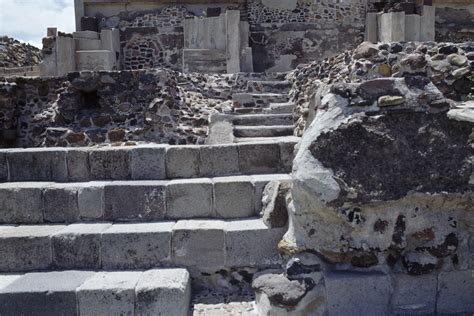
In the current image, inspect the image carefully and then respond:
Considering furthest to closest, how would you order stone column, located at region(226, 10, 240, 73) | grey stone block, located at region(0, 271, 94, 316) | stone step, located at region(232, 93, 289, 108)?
stone column, located at region(226, 10, 240, 73)
stone step, located at region(232, 93, 289, 108)
grey stone block, located at region(0, 271, 94, 316)

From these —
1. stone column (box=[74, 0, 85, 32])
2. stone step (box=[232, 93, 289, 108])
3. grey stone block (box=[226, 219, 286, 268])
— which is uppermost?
stone column (box=[74, 0, 85, 32])

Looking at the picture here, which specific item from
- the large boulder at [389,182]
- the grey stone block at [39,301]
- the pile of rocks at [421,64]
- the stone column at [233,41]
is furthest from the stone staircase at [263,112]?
the stone column at [233,41]

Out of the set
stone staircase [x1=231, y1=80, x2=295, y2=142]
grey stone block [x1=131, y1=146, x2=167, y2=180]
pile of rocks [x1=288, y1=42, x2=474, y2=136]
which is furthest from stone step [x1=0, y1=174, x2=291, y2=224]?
stone staircase [x1=231, y1=80, x2=295, y2=142]

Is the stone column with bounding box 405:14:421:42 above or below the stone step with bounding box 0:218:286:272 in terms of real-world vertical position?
above

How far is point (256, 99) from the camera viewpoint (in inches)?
291

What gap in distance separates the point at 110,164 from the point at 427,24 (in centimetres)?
1276

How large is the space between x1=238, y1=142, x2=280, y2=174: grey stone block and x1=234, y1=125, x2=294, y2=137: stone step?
6.18ft

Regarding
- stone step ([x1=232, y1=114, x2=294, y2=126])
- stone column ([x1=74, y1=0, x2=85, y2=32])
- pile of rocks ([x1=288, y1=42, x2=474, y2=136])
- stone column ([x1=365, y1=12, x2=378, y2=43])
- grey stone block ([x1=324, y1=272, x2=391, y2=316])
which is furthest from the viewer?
stone column ([x1=74, y1=0, x2=85, y2=32])

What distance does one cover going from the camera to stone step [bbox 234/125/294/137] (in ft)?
19.9

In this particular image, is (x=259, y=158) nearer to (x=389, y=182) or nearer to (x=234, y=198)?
(x=234, y=198)

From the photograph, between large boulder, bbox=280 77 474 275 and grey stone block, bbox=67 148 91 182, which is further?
grey stone block, bbox=67 148 91 182

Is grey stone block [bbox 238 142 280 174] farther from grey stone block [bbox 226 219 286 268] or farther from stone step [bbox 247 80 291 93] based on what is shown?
stone step [bbox 247 80 291 93]

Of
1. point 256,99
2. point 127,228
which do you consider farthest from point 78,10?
point 127,228

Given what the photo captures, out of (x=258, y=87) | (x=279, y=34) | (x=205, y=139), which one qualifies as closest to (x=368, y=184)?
(x=205, y=139)
